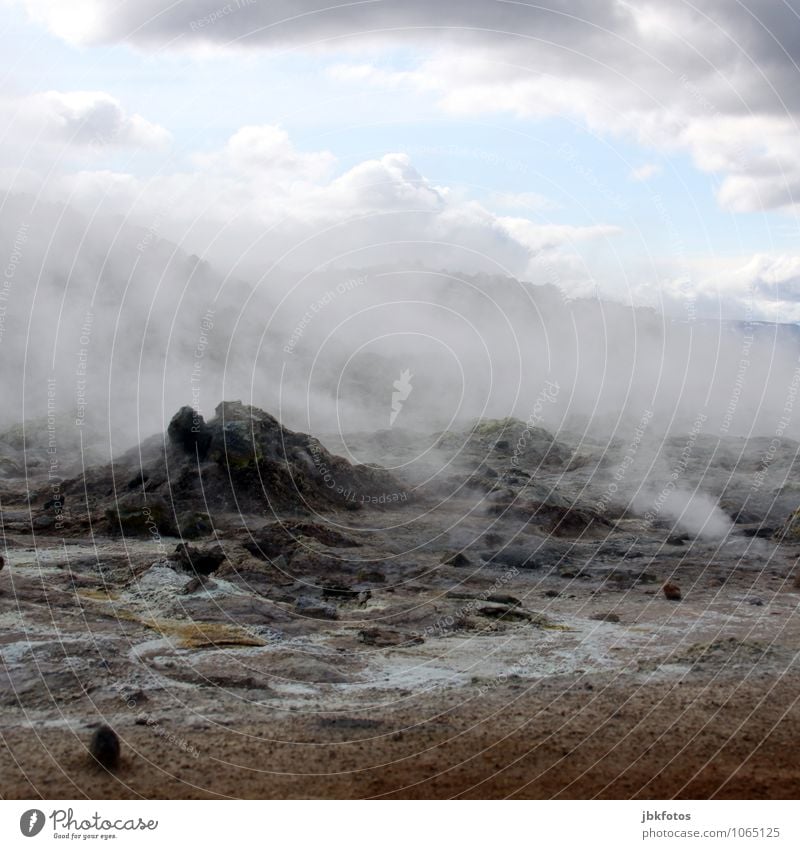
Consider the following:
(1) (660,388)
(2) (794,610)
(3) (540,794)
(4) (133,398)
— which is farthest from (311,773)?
(1) (660,388)

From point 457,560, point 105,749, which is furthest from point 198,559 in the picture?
point 105,749

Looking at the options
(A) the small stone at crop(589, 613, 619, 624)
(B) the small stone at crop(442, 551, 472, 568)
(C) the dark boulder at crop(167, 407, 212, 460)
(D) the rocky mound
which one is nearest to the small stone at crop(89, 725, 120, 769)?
(A) the small stone at crop(589, 613, 619, 624)

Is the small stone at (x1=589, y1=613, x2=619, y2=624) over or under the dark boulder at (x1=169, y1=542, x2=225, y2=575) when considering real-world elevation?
under

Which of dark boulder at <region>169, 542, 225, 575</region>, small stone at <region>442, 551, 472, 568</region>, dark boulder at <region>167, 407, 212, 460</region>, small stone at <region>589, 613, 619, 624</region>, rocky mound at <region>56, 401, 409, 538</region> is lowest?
small stone at <region>589, 613, 619, 624</region>

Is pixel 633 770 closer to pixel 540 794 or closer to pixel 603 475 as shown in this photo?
pixel 540 794

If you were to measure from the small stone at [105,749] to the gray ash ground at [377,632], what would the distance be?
27 centimetres

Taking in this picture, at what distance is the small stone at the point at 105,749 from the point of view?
43.9 ft

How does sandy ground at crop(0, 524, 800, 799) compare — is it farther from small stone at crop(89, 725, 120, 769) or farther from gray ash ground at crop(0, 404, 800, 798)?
small stone at crop(89, 725, 120, 769)

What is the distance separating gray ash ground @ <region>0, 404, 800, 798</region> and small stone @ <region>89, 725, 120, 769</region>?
27cm

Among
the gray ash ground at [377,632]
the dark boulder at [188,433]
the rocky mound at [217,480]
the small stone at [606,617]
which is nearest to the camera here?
the gray ash ground at [377,632]

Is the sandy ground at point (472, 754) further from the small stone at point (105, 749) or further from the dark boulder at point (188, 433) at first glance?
the dark boulder at point (188, 433)

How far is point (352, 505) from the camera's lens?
34.7 meters

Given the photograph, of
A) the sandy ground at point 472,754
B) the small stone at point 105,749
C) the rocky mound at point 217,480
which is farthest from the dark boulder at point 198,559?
the small stone at point 105,749

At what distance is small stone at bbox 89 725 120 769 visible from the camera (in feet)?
43.9
